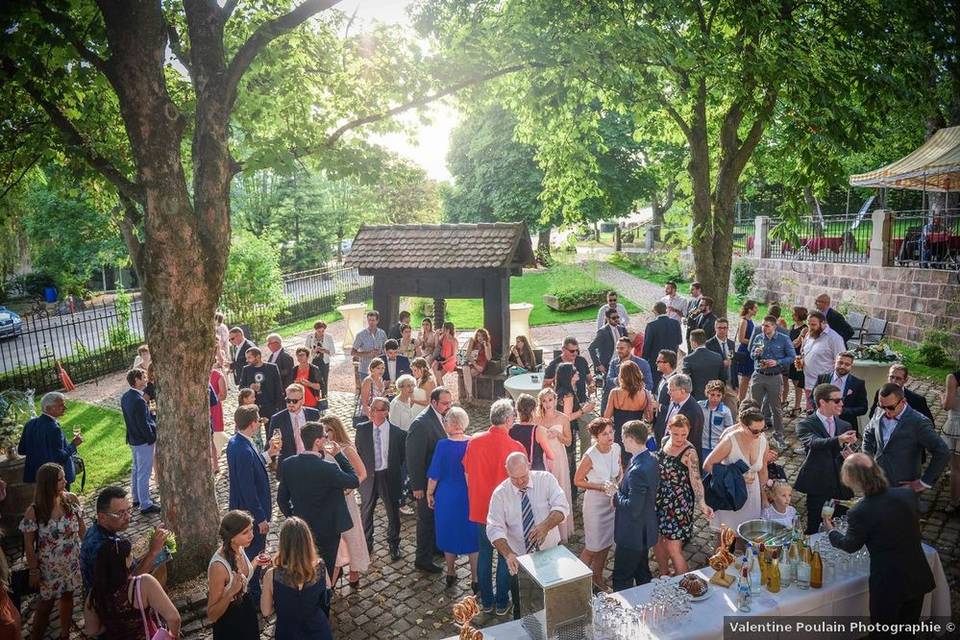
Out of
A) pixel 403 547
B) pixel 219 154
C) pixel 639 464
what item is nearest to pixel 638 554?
pixel 639 464

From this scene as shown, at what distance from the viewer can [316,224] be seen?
36688mm

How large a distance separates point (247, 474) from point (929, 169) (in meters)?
14.8

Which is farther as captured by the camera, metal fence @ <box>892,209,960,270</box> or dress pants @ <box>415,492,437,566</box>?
metal fence @ <box>892,209,960,270</box>

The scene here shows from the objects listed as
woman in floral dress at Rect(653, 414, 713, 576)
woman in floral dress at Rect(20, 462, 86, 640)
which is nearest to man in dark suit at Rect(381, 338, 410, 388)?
woman in floral dress at Rect(20, 462, 86, 640)

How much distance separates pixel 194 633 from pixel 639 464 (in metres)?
4.37

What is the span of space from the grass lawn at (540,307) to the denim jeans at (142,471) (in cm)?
1372

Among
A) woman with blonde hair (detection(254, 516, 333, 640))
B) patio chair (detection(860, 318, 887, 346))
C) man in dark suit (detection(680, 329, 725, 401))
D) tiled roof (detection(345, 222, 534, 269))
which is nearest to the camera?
woman with blonde hair (detection(254, 516, 333, 640))

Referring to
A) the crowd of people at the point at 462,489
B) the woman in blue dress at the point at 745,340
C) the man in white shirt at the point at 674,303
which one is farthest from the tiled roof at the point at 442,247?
the crowd of people at the point at 462,489

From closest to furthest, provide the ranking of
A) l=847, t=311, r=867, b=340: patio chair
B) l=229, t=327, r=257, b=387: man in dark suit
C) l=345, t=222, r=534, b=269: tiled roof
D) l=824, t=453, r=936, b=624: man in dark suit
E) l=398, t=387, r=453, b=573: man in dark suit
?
l=824, t=453, r=936, b=624: man in dark suit
l=398, t=387, r=453, b=573: man in dark suit
l=229, t=327, r=257, b=387: man in dark suit
l=345, t=222, r=534, b=269: tiled roof
l=847, t=311, r=867, b=340: patio chair

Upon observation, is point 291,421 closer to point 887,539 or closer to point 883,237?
point 887,539

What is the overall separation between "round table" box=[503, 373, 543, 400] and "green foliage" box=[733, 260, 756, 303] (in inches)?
574

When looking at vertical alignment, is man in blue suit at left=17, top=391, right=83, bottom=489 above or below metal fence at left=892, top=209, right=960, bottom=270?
below

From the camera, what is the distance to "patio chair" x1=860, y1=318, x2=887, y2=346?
46.2 feet

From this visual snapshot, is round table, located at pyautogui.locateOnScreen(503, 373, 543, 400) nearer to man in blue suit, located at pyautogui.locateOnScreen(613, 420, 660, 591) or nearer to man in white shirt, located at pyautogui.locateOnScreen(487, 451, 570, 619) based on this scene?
man in blue suit, located at pyautogui.locateOnScreen(613, 420, 660, 591)
